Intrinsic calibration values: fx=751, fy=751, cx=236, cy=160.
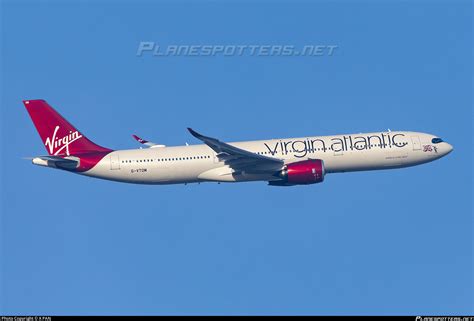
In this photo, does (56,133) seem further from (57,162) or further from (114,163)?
(114,163)

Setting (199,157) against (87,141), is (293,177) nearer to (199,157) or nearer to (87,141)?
(199,157)

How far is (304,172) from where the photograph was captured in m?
56.5

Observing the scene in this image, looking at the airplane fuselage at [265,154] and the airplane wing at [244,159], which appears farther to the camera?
the airplane fuselage at [265,154]

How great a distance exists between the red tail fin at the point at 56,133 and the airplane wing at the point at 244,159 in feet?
30.9

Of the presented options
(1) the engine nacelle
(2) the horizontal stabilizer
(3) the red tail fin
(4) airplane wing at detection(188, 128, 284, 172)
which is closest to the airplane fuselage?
(4) airplane wing at detection(188, 128, 284, 172)

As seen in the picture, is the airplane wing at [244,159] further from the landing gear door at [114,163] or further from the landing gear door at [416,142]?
the landing gear door at [416,142]

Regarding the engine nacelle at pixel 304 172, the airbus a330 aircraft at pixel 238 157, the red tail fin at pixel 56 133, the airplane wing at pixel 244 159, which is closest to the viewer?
the airplane wing at pixel 244 159

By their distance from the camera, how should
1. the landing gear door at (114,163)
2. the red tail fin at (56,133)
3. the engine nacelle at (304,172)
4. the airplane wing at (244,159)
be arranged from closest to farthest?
the airplane wing at (244,159) < the engine nacelle at (304,172) < the landing gear door at (114,163) < the red tail fin at (56,133)

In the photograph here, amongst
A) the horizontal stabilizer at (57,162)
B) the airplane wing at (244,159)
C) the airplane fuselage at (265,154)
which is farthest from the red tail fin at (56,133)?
the airplane wing at (244,159)

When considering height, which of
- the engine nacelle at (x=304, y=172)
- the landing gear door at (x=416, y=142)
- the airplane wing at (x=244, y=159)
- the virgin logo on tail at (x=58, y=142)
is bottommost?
the engine nacelle at (x=304, y=172)

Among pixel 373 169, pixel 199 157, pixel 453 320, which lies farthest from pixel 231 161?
pixel 453 320

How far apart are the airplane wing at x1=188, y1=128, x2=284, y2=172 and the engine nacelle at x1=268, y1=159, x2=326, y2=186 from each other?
94 centimetres

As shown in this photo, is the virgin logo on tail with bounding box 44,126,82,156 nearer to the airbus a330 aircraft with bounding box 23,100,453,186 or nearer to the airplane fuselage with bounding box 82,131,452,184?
the airbus a330 aircraft with bounding box 23,100,453,186

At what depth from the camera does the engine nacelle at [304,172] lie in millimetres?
56500
